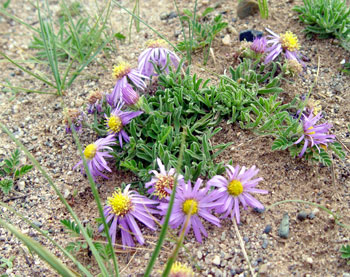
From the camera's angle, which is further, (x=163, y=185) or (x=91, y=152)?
(x=91, y=152)

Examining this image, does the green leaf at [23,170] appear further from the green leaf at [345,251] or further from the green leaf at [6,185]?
the green leaf at [345,251]

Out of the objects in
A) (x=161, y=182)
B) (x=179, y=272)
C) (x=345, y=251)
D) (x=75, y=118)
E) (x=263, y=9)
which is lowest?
(x=345, y=251)

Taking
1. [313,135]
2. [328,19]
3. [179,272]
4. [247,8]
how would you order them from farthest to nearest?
[247,8] < [328,19] < [313,135] < [179,272]

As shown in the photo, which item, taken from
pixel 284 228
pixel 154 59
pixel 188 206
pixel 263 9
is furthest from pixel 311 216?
pixel 263 9

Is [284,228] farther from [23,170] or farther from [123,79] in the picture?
[23,170]

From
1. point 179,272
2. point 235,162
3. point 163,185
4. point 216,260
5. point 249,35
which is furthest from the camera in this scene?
point 249,35

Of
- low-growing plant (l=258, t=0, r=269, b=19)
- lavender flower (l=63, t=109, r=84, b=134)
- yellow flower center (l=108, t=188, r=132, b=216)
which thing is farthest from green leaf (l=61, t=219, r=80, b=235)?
low-growing plant (l=258, t=0, r=269, b=19)

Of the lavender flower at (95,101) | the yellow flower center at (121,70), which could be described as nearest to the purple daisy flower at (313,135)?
the yellow flower center at (121,70)
